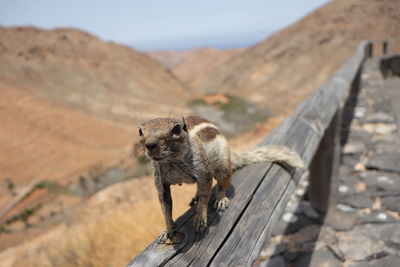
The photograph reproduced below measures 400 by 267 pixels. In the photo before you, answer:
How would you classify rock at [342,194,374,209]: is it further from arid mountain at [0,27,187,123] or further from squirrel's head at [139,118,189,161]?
arid mountain at [0,27,187,123]

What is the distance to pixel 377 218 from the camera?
3381mm

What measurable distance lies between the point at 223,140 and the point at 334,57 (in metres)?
32.9

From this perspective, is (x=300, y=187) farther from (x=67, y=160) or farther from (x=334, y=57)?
(x=334, y=57)

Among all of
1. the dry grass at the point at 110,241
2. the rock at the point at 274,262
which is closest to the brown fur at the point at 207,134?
the rock at the point at 274,262

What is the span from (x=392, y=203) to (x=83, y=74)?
25882 millimetres

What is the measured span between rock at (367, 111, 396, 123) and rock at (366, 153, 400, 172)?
1473mm

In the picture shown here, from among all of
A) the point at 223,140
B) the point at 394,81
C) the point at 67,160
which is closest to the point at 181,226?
the point at 223,140

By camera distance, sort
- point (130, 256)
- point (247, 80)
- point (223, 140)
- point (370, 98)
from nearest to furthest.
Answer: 1. point (223, 140)
2. point (130, 256)
3. point (370, 98)
4. point (247, 80)

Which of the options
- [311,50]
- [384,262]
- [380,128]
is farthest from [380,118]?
[311,50]

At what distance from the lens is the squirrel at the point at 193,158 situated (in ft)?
4.67

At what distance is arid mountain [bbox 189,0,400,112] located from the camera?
98.9ft

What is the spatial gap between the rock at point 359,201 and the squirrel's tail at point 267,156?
200 cm

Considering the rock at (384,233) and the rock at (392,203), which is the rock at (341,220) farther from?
the rock at (392,203)

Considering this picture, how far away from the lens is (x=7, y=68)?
2330 cm
